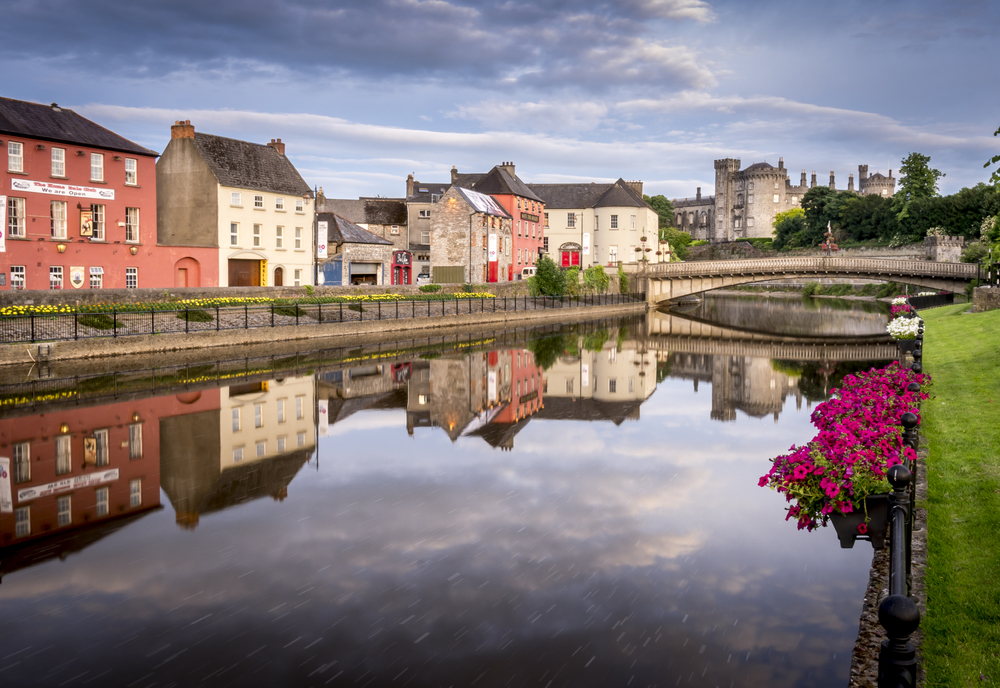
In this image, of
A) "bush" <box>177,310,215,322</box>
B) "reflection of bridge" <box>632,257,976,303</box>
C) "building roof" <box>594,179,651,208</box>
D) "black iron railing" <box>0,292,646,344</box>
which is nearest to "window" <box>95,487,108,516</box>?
"black iron railing" <box>0,292,646,344</box>

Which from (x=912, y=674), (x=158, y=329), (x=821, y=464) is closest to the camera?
(x=912, y=674)

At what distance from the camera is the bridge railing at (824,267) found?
51.3 meters

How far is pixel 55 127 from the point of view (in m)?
35.3

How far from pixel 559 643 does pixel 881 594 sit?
3.06m

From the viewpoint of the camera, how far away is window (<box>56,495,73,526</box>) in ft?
29.8

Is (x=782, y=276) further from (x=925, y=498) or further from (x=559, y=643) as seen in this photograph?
(x=559, y=643)

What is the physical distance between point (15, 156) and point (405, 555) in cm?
3419

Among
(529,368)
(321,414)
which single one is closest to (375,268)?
(529,368)

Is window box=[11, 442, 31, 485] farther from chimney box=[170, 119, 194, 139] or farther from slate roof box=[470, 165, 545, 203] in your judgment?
slate roof box=[470, 165, 545, 203]

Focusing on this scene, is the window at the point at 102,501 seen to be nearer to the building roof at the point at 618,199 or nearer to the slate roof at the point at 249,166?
the slate roof at the point at 249,166

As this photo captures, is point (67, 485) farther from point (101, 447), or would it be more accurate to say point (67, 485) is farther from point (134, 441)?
point (134, 441)

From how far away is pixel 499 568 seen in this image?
26.0ft

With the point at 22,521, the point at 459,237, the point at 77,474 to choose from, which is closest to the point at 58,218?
the point at 77,474

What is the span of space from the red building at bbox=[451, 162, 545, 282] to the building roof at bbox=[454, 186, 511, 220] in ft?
5.34
